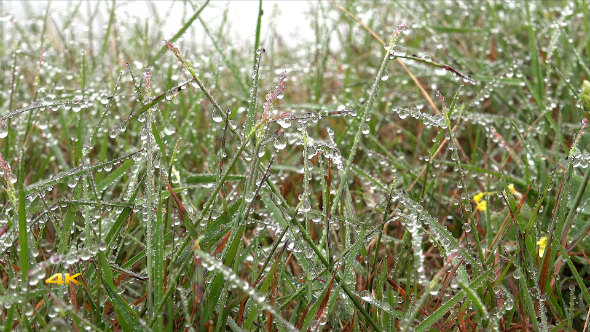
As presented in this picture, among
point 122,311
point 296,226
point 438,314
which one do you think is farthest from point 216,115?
point 438,314

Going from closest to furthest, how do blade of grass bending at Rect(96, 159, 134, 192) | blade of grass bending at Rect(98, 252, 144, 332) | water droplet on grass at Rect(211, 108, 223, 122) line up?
blade of grass bending at Rect(98, 252, 144, 332) < water droplet on grass at Rect(211, 108, 223, 122) < blade of grass bending at Rect(96, 159, 134, 192)

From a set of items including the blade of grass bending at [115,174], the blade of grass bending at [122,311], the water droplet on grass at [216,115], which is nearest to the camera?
the blade of grass bending at [122,311]

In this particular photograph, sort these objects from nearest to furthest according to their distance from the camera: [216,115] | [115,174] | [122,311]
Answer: [122,311] → [216,115] → [115,174]

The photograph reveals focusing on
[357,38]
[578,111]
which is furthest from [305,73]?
[578,111]

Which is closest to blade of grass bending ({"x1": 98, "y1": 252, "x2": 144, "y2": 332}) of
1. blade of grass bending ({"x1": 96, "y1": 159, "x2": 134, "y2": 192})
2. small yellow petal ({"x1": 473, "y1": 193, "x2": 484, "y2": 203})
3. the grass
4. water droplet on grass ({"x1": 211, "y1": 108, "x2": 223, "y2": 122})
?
the grass

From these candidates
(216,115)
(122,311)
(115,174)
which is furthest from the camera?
(115,174)

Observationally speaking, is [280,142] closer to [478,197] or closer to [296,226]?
[296,226]

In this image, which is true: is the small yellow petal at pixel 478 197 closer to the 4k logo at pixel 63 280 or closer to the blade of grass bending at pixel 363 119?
the blade of grass bending at pixel 363 119

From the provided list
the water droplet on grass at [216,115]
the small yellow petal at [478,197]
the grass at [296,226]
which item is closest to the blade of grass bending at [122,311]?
the grass at [296,226]

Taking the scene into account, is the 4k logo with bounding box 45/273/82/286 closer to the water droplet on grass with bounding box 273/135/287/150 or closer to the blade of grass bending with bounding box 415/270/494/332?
the water droplet on grass with bounding box 273/135/287/150

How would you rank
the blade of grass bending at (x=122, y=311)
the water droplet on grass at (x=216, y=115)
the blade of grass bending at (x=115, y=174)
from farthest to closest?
1. the blade of grass bending at (x=115, y=174)
2. the water droplet on grass at (x=216, y=115)
3. the blade of grass bending at (x=122, y=311)

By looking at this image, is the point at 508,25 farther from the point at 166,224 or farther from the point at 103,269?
the point at 103,269
